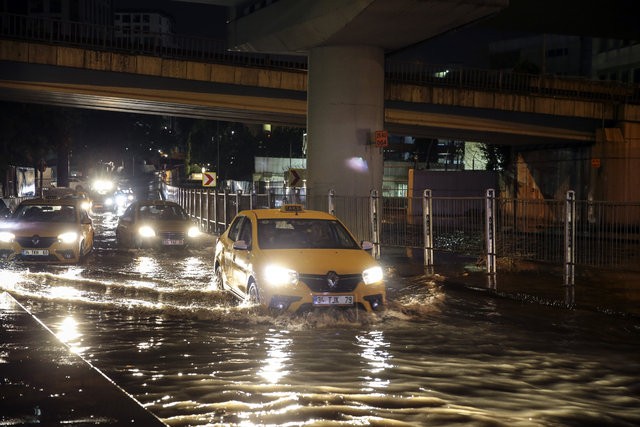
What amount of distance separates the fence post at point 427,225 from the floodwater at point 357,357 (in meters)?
4.29

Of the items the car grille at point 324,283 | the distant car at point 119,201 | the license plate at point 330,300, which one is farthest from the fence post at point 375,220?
the distant car at point 119,201

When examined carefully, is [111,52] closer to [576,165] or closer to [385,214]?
[385,214]

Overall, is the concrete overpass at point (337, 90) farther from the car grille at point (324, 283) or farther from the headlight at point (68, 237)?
the car grille at point (324, 283)

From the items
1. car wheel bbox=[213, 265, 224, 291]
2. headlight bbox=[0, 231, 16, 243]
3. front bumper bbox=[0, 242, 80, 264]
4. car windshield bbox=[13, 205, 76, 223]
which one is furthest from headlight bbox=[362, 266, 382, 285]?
car windshield bbox=[13, 205, 76, 223]

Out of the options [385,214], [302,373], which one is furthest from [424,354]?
[385,214]

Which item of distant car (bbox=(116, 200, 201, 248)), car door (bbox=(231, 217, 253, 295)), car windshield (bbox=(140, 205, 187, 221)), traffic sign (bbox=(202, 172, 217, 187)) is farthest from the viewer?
traffic sign (bbox=(202, 172, 217, 187))

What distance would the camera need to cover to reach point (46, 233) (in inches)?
754

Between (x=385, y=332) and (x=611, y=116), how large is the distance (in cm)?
3705

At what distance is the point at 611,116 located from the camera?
44.4m

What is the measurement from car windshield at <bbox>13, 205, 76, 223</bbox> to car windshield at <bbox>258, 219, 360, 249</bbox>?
29.1 feet

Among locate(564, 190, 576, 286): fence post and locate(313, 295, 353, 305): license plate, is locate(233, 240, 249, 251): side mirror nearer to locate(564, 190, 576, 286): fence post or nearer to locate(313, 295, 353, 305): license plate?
locate(313, 295, 353, 305): license plate

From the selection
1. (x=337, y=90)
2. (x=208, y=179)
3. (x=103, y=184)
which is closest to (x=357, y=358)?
(x=337, y=90)

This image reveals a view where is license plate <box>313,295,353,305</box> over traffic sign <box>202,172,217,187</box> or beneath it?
beneath

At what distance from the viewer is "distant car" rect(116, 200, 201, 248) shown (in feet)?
82.3
